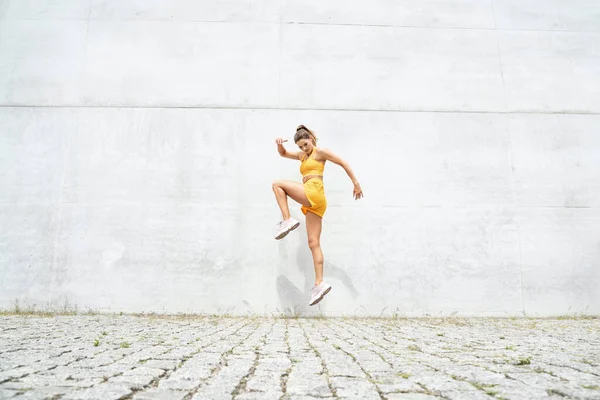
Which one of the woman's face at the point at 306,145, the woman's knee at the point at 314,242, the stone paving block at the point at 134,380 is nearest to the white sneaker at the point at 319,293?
the woman's knee at the point at 314,242

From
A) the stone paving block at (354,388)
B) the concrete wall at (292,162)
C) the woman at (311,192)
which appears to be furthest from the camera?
the concrete wall at (292,162)

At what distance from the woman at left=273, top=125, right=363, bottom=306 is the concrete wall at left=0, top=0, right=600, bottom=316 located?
72 centimetres

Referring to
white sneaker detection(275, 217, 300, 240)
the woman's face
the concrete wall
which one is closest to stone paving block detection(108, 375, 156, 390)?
white sneaker detection(275, 217, 300, 240)

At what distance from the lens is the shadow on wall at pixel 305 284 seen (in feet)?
16.5

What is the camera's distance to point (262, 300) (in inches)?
199

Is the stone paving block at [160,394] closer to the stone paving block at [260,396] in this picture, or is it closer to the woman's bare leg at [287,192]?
the stone paving block at [260,396]

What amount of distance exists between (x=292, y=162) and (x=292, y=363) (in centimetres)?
357

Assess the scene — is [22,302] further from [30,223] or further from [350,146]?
[350,146]

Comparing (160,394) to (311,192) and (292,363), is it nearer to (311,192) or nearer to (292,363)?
(292,363)

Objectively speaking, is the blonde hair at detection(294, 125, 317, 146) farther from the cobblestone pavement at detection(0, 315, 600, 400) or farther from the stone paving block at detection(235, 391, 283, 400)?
the stone paving block at detection(235, 391, 283, 400)

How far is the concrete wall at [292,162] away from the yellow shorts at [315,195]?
80cm

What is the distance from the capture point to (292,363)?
6.86ft

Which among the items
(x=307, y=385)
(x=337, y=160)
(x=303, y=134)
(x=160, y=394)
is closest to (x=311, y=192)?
(x=337, y=160)

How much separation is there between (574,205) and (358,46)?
3.61 metres
